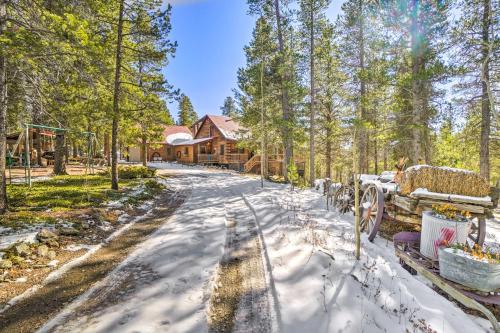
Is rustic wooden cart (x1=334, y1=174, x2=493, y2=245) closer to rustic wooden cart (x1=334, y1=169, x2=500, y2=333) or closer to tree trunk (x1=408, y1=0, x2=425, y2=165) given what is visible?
rustic wooden cart (x1=334, y1=169, x2=500, y2=333)

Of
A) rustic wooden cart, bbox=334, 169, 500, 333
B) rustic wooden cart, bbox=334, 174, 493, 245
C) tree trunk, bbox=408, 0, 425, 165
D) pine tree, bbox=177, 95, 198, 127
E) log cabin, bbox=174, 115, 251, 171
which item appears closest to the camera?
rustic wooden cart, bbox=334, 169, 500, 333

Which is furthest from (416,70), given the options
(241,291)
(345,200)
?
(241,291)

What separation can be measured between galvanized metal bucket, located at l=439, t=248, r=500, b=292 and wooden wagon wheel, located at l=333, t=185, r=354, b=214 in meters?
4.92

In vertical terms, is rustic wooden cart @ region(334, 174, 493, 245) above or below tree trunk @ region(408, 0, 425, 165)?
below

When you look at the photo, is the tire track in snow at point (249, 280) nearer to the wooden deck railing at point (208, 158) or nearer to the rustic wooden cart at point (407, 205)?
the rustic wooden cart at point (407, 205)

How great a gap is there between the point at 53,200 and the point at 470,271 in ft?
36.1

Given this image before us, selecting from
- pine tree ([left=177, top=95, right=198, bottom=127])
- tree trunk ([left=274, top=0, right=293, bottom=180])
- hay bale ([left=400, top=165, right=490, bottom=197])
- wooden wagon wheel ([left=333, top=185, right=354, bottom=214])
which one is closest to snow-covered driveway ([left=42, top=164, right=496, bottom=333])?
hay bale ([left=400, top=165, right=490, bottom=197])

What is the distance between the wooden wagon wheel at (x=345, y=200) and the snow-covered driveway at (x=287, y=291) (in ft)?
8.90

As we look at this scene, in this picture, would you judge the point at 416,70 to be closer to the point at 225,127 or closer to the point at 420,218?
the point at 420,218

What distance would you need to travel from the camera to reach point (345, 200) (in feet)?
31.0

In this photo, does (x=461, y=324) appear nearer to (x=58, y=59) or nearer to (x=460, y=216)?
(x=460, y=216)

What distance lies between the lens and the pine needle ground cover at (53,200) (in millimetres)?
6906

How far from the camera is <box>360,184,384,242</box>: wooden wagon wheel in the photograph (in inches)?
255

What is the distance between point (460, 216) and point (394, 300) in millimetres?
2628
